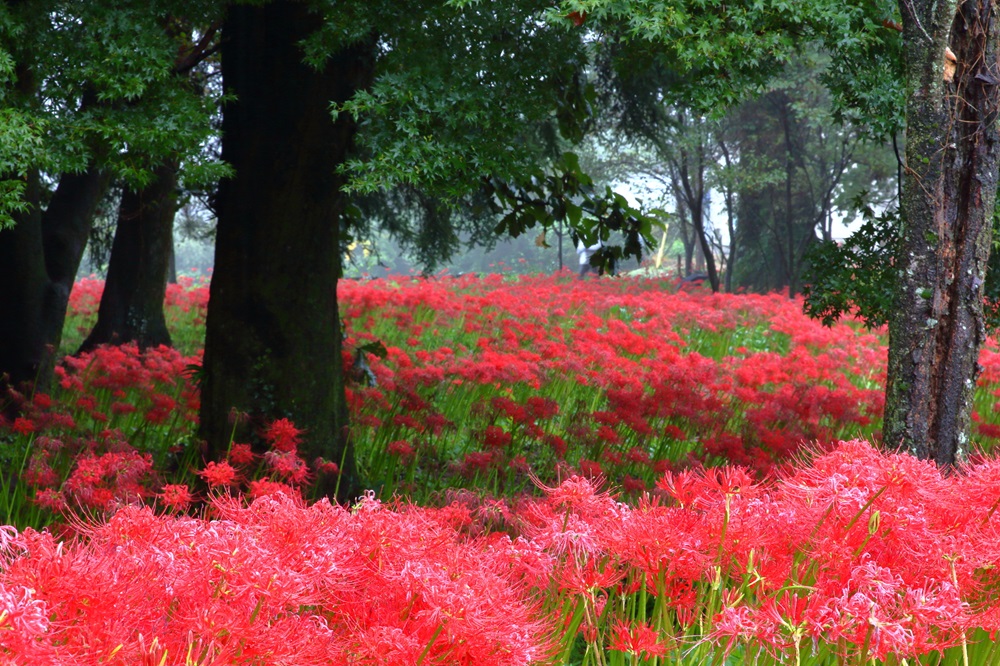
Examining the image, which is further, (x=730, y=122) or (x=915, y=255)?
(x=730, y=122)

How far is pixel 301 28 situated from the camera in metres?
5.59

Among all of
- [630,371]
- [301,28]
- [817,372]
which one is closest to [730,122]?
[817,372]

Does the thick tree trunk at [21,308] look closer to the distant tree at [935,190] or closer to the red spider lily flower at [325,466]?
the red spider lily flower at [325,466]

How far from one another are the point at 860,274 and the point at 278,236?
4.47 meters

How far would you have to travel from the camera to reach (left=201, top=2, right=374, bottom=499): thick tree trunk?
562cm

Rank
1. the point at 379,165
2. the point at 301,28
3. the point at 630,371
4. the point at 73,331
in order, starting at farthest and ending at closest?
the point at 73,331
the point at 630,371
the point at 301,28
the point at 379,165

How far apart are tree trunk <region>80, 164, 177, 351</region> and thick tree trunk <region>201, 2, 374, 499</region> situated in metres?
5.47

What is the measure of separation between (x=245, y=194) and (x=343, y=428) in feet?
5.10

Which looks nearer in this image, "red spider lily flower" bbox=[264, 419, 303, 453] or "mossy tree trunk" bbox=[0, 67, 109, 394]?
"red spider lily flower" bbox=[264, 419, 303, 453]

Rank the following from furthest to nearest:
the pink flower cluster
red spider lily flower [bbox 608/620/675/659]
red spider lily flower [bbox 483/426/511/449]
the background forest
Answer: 1. red spider lily flower [bbox 483/426/511/449]
2. red spider lily flower [bbox 608/620/675/659]
3. the background forest
4. the pink flower cluster

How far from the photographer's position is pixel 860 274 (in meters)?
7.30

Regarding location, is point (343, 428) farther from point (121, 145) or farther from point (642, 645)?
point (642, 645)

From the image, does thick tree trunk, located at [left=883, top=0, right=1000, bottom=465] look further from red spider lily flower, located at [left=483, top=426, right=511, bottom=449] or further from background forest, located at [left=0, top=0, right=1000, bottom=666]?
red spider lily flower, located at [left=483, top=426, right=511, bottom=449]

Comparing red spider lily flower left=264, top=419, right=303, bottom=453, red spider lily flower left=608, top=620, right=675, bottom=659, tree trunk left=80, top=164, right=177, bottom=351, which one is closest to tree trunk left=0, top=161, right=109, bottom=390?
tree trunk left=80, top=164, right=177, bottom=351
